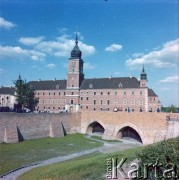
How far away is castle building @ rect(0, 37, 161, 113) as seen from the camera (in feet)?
175

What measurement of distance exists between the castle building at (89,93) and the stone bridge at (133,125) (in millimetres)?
9962

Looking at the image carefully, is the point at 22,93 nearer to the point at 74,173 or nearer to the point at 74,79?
the point at 74,79

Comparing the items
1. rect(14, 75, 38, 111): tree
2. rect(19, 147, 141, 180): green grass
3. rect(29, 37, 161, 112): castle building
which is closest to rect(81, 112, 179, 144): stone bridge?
rect(29, 37, 161, 112): castle building

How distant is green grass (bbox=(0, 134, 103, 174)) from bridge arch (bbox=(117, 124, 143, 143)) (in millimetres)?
4952

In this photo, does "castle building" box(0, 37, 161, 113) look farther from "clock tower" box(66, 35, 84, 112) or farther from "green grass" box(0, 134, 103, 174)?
"green grass" box(0, 134, 103, 174)

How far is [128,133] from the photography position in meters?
37.0

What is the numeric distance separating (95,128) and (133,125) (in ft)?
31.1

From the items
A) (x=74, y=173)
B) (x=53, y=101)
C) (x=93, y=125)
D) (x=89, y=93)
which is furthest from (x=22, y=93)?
(x=74, y=173)

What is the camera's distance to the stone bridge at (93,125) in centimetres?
2977

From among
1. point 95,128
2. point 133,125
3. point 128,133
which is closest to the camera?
point 133,125

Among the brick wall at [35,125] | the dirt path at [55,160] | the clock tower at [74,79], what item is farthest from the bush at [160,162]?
the clock tower at [74,79]

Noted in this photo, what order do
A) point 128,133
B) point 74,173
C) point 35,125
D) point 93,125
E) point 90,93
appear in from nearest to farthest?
point 74,173
point 35,125
point 128,133
point 93,125
point 90,93

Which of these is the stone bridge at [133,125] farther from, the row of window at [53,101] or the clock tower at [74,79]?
the row of window at [53,101]

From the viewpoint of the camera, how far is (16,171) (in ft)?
62.6
